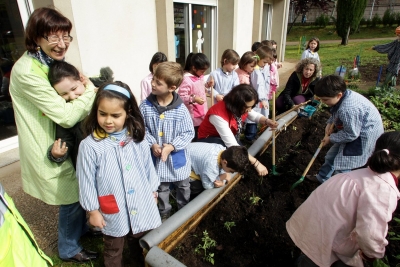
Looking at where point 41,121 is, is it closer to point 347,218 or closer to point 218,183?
point 218,183

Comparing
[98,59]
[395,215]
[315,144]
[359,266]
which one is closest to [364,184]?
[359,266]

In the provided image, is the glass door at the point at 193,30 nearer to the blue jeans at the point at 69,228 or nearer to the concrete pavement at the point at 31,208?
the concrete pavement at the point at 31,208

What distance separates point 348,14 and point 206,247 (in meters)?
23.7

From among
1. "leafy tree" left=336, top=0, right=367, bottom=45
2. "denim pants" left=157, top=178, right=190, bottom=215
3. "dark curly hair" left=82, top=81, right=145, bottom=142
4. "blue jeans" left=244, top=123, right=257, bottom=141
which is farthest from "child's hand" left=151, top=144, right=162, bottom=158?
"leafy tree" left=336, top=0, right=367, bottom=45

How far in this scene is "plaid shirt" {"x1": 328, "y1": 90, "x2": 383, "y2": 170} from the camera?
263 cm

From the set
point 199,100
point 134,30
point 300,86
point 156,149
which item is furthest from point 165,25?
point 156,149

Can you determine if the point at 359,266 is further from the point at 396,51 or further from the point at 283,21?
the point at 283,21

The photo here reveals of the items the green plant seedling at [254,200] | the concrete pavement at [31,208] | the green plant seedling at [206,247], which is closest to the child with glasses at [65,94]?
the concrete pavement at [31,208]

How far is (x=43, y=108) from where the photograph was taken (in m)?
1.61

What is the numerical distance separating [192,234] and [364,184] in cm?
147

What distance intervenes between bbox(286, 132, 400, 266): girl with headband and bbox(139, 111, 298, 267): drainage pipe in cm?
84

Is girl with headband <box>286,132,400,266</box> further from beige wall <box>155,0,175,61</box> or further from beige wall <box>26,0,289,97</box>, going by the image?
beige wall <box>155,0,175,61</box>

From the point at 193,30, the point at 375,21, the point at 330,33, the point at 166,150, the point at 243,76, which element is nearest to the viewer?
the point at 166,150

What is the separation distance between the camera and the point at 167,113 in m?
2.26
